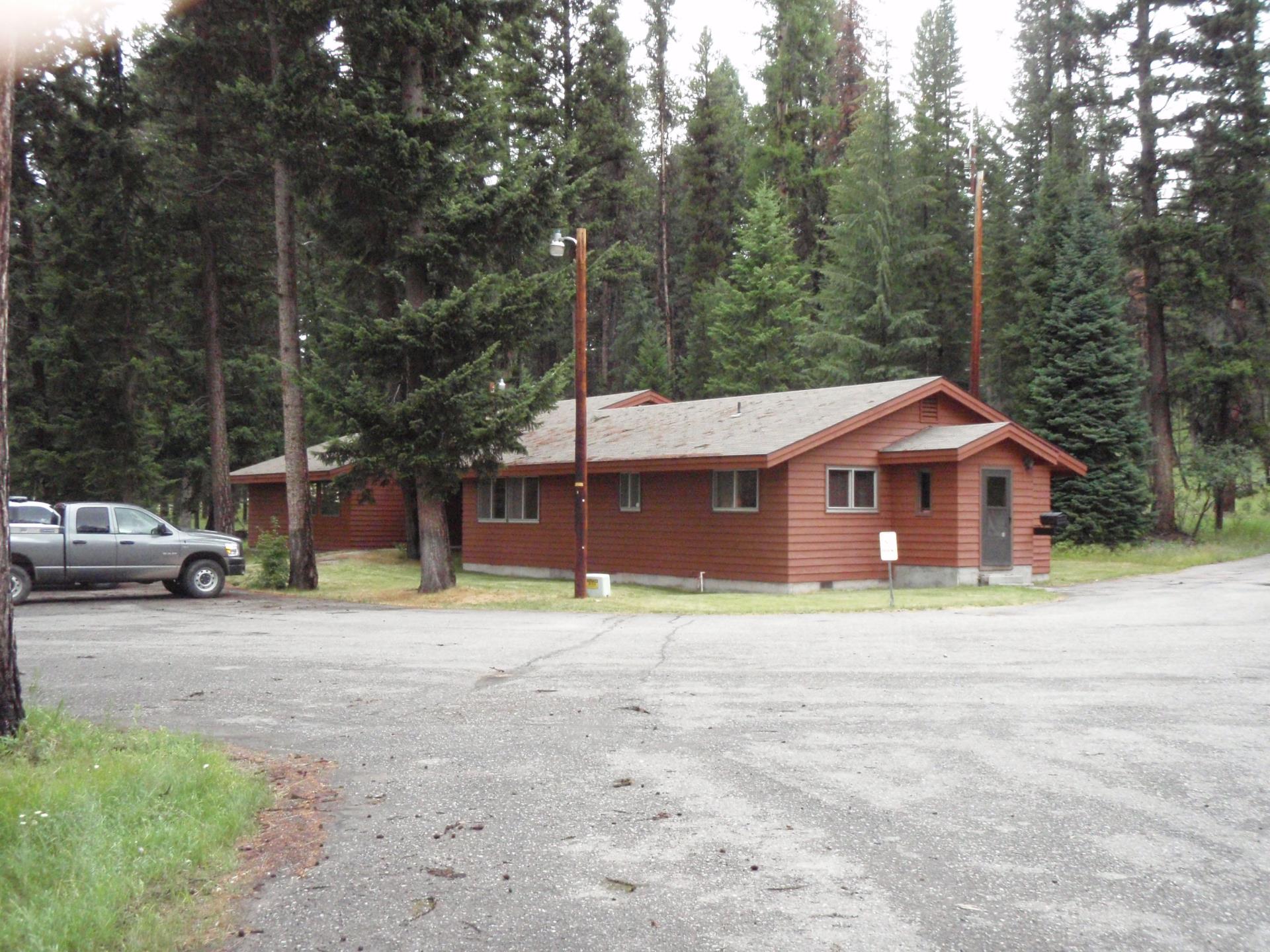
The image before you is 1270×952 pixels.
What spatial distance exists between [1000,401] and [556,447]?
25592 millimetres

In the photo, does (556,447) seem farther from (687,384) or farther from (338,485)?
(687,384)

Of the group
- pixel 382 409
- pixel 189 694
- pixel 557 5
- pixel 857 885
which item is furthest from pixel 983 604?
pixel 557 5

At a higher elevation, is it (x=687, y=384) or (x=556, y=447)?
(x=687, y=384)

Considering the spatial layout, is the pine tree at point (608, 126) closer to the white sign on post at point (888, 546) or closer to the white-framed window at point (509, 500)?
the white-framed window at point (509, 500)

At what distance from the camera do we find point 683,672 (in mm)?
10719

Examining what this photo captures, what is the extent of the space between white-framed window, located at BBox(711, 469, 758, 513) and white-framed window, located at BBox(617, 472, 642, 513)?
97.9 inches

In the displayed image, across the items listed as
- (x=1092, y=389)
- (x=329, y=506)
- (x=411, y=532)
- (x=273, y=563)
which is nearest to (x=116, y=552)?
(x=273, y=563)

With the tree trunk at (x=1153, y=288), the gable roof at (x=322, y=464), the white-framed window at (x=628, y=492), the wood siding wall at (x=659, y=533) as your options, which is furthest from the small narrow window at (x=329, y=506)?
the tree trunk at (x=1153, y=288)

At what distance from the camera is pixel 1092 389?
33125mm

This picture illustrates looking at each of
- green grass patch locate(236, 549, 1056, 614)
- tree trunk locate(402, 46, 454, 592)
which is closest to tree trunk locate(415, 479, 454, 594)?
tree trunk locate(402, 46, 454, 592)

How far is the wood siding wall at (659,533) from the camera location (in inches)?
850

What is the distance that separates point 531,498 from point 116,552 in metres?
10.2

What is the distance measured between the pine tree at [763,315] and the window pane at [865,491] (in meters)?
20.5

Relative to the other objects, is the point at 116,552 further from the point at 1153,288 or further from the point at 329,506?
the point at 1153,288
